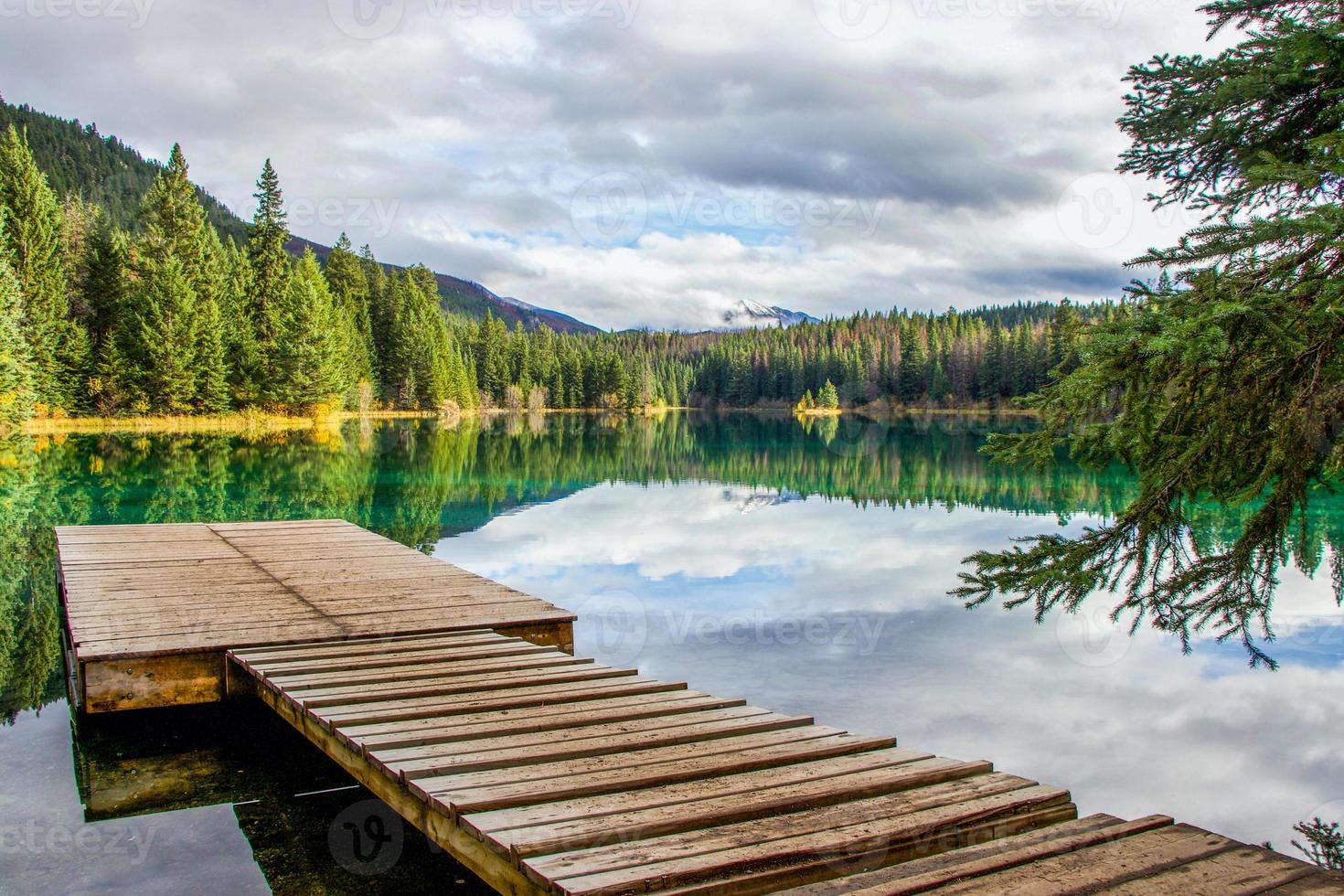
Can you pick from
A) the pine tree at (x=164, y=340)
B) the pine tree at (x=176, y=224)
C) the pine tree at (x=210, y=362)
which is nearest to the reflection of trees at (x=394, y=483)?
the pine tree at (x=164, y=340)

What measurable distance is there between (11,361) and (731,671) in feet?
127

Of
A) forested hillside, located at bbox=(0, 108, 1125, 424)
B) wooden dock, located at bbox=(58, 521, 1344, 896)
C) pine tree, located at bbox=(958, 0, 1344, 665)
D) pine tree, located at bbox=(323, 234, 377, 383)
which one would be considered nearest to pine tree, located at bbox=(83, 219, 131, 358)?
forested hillside, located at bbox=(0, 108, 1125, 424)

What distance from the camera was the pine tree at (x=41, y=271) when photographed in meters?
44.8

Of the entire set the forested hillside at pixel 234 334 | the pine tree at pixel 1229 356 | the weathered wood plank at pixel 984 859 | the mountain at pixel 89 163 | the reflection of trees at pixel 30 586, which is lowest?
the reflection of trees at pixel 30 586

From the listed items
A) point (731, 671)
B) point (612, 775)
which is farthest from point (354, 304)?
point (612, 775)

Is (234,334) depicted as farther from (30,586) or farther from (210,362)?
(30,586)

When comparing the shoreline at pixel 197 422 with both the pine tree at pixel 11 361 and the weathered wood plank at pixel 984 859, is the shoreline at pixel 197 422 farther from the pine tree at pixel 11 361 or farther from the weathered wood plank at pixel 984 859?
the weathered wood plank at pixel 984 859

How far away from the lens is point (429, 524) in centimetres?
1855

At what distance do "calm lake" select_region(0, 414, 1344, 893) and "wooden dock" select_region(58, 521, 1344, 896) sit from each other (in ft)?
1.74

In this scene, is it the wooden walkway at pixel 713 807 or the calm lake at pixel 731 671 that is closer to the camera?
the wooden walkway at pixel 713 807

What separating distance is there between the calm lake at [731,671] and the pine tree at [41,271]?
2545 cm

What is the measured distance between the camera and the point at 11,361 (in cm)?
3728

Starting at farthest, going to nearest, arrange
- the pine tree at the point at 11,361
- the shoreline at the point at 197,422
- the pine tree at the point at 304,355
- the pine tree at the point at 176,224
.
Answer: the pine tree at the point at 304,355 < the pine tree at the point at 176,224 < the shoreline at the point at 197,422 < the pine tree at the point at 11,361

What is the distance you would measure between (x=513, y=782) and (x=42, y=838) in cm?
278
